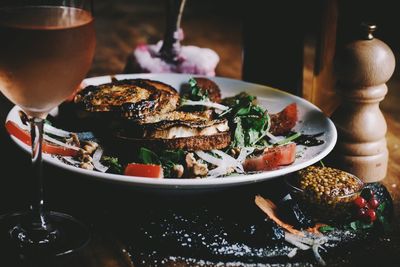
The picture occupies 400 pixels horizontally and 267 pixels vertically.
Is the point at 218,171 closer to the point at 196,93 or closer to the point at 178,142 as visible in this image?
the point at 178,142

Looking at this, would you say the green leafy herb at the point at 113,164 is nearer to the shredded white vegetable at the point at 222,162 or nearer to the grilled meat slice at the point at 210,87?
the shredded white vegetable at the point at 222,162

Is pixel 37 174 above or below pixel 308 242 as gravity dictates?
above

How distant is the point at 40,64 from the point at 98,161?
496 mm

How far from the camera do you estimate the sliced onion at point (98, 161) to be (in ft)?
5.86

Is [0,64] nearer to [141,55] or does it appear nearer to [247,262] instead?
Answer: [247,262]

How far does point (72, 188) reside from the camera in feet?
5.94

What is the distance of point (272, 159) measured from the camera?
181 cm

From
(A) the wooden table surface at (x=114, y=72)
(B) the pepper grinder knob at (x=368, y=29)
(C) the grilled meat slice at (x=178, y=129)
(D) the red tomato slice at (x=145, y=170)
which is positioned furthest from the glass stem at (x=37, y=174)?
(B) the pepper grinder knob at (x=368, y=29)

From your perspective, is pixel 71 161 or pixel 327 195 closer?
pixel 327 195

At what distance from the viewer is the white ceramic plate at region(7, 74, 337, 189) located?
1.58 m

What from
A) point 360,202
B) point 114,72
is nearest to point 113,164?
point 360,202

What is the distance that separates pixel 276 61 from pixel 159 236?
1.11m

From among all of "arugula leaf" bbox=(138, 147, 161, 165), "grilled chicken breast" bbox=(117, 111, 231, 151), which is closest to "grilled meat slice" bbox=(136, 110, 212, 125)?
"grilled chicken breast" bbox=(117, 111, 231, 151)

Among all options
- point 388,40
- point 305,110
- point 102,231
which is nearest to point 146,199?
point 102,231
